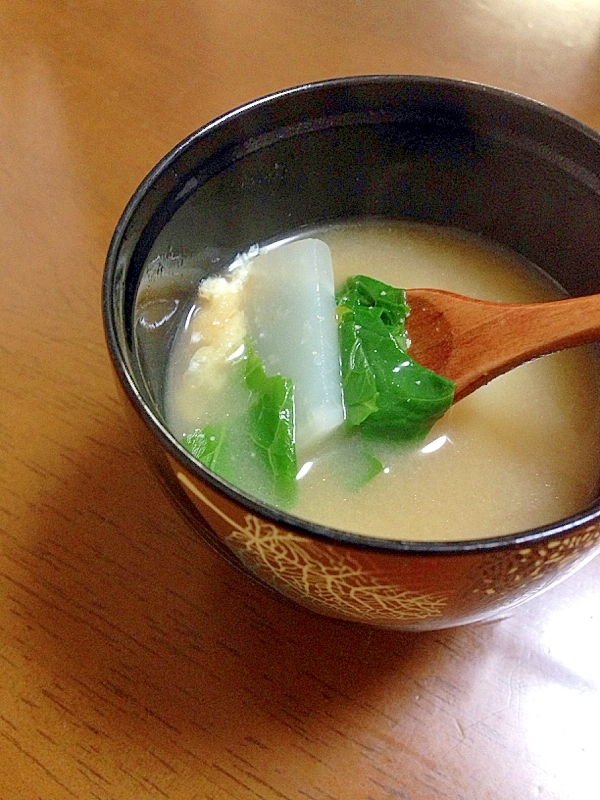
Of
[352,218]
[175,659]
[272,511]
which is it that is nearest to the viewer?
[272,511]

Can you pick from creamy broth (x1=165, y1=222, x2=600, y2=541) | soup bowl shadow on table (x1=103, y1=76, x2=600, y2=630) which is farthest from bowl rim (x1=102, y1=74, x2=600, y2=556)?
creamy broth (x1=165, y1=222, x2=600, y2=541)

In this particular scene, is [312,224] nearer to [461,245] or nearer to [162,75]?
[461,245]

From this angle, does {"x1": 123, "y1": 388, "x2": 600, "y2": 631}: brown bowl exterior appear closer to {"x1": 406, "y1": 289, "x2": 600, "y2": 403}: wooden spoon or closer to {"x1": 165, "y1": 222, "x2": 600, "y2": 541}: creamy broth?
{"x1": 165, "y1": 222, "x2": 600, "y2": 541}: creamy broth

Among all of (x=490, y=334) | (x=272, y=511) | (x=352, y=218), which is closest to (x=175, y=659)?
(x=272, y=511)

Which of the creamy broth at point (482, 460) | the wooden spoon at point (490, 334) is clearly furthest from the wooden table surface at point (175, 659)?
the wooden spoon at point (490, 334)

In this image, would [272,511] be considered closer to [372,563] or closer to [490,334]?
[372,563]

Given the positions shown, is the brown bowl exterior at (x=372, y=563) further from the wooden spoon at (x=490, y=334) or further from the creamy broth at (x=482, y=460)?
the wooden spoon at (x=490, y=334)

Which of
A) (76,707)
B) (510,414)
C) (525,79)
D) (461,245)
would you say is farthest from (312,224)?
(76,707)
